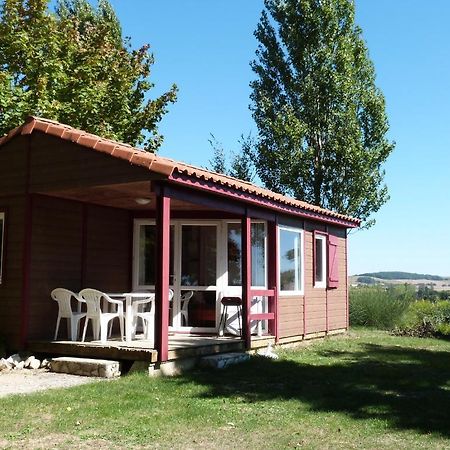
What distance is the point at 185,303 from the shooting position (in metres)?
10.8

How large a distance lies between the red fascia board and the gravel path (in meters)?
2.76

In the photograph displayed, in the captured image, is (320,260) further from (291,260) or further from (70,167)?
(70,167)

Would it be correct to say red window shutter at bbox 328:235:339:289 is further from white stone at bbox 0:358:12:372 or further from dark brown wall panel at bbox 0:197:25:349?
white stone at bbox 0:358:12:372

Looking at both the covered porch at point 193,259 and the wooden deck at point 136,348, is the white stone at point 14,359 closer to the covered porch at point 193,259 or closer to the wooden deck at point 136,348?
the wooden deck at point 136,348

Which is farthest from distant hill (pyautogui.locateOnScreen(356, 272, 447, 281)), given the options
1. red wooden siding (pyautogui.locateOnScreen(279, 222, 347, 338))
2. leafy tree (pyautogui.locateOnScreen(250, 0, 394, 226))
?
red wooden siding (pyautogui.locateOnScreen(279, 222, 347, 338))

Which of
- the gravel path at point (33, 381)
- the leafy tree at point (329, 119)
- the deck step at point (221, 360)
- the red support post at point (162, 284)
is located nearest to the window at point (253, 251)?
the deck step at point (221, 360)

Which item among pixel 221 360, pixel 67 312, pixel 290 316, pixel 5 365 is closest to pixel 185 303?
pixel 290 316

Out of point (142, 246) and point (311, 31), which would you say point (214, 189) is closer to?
point (142, 246)

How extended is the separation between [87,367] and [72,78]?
9.39 meters

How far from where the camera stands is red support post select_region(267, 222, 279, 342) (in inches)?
422

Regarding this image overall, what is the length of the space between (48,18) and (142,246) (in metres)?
7.07

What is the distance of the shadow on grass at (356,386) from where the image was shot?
5.84 m

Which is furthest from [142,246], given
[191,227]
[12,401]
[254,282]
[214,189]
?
Result: [12,401]

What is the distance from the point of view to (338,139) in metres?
20.7
